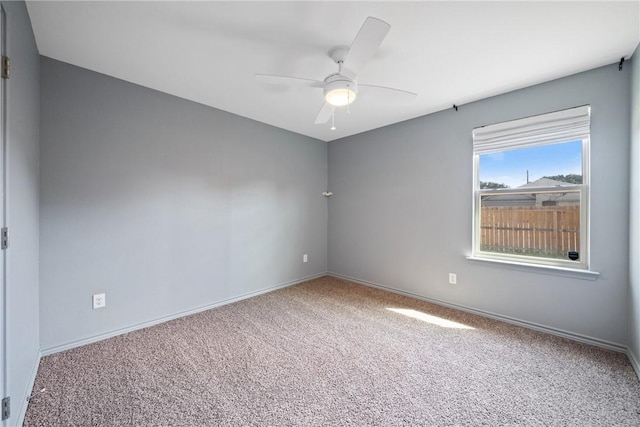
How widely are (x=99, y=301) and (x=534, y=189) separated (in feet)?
13.5

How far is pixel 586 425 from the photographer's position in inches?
54.1

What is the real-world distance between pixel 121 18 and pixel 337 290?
3.39 metres

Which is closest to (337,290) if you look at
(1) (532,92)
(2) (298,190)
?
(2) (298,190)

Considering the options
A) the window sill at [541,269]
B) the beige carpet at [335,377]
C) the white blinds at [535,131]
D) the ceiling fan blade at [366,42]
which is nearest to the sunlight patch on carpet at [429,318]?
the beige carpet at [335,377]

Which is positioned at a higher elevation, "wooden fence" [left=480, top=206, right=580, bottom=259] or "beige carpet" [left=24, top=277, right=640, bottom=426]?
"wooden fence" [left=480, top=206, right=580, bottom=259]

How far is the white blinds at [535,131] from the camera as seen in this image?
2.19 m

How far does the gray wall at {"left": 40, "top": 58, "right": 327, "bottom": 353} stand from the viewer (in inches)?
79.7

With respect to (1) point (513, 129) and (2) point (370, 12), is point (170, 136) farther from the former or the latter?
(1) point (513, 129)

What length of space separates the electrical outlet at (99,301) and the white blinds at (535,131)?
3873 mm

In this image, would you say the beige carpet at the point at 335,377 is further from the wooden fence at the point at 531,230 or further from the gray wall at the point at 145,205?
the wooden fence at the point at 531,230

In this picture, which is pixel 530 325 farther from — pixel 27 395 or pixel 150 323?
pixel 27 395

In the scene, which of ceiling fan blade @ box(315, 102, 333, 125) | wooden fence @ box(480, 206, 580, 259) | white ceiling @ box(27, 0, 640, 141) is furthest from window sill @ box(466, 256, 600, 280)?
ceiling fan blade @ box(315, 102, 333, 125)

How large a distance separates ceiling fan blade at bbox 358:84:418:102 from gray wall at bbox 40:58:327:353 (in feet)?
6.09

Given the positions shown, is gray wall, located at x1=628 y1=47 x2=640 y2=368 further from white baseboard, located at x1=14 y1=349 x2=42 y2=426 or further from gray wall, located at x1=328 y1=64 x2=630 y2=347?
white baseboard, located at x1=14 y1=349 x2=42 y2=426
